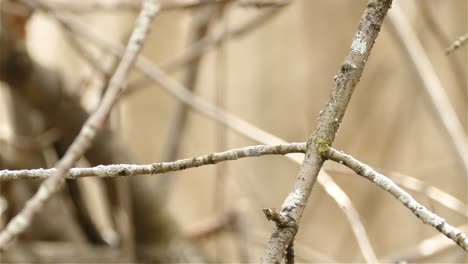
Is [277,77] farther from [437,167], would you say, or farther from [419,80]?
[419,80]

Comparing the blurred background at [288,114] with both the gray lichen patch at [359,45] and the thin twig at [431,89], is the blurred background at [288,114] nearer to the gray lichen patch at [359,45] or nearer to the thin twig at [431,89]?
the thin twig at [431,89]

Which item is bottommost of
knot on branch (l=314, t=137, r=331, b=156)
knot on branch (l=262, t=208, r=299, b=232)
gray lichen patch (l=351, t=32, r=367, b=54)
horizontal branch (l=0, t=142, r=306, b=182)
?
knot on branch (l=262, t=208, r=299, b=232)

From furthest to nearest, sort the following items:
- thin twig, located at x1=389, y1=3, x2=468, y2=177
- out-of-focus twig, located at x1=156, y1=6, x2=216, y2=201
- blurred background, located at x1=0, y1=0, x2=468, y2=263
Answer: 1. blurred background, located at x1=0, y1=0, x2=468, y2=263
2. out-of-focus twig, located at x1=156, y1=6, x2=216, y2=201
3. thin twig, located at x1=389, y1=3, x2=468, y2=177

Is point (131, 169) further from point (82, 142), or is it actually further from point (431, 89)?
point (431, 89)

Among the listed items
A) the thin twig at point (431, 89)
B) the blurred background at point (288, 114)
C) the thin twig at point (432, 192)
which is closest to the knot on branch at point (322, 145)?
the thin twig at point (432, 192)

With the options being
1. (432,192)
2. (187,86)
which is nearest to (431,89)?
(432,192)

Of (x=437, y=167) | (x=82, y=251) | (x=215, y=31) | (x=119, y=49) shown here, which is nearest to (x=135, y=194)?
(x=82, y=251)

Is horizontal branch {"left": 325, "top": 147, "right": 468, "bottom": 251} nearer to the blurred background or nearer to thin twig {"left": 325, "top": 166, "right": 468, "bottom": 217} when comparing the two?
thin twig {"left": 325, "top": 166, "right": 468, "bottom": 217}

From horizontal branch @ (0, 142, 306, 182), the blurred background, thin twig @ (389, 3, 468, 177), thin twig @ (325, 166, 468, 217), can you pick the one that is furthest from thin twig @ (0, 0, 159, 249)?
Result: the blurred background
